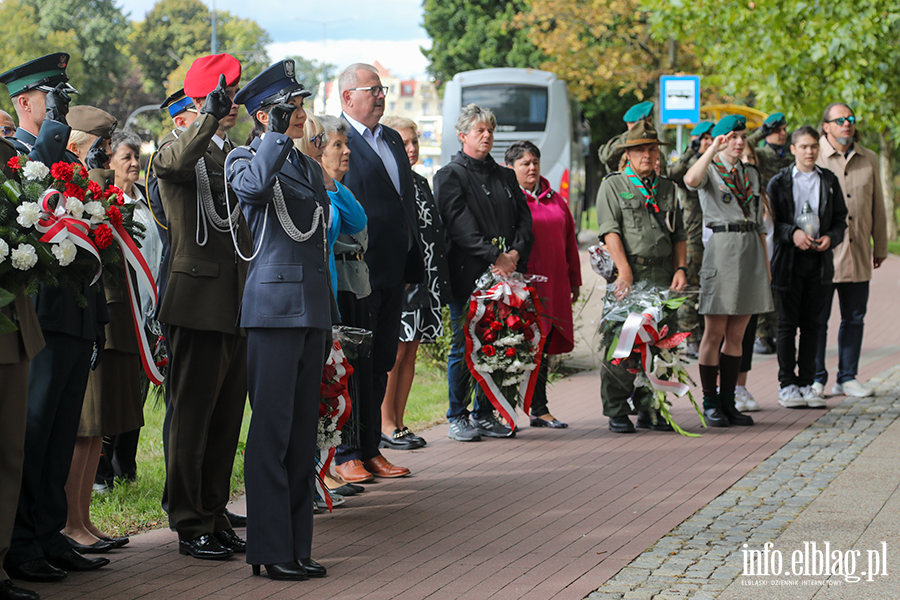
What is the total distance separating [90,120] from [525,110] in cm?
2379

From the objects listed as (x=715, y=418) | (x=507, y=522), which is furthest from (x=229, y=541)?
(x=715, y=418)

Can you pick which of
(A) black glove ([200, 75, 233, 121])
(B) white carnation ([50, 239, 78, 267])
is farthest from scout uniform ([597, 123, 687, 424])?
(B) white carnation ([50, 239, 78, 267])

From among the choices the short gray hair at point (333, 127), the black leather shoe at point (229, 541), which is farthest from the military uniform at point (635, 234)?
the black leather shoe at point (229, 541)

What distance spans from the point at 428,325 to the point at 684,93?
958cm

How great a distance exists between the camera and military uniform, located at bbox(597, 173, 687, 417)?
7801 mm

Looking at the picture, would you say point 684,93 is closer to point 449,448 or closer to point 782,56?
point 782,56

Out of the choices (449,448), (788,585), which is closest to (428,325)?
(449,448)

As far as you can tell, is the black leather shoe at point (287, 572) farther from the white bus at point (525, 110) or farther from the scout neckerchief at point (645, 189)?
the white bus at point (525, 110)

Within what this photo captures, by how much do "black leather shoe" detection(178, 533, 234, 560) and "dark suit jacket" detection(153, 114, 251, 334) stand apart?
1.00m

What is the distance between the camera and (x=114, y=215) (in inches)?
172

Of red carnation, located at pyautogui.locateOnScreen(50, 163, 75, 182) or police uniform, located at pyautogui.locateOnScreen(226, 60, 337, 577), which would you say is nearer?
red carnation, located at pyautogui.locateOnScreen(50, 163, 75, 182)

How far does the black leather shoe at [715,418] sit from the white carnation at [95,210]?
5347 millimetres

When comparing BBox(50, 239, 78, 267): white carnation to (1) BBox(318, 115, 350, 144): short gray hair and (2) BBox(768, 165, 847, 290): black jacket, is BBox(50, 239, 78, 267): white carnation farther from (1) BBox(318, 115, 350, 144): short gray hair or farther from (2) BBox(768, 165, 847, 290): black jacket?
(2) BBox(768, 165, 847, 290): black jacket

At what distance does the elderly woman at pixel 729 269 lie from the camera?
801 cm
